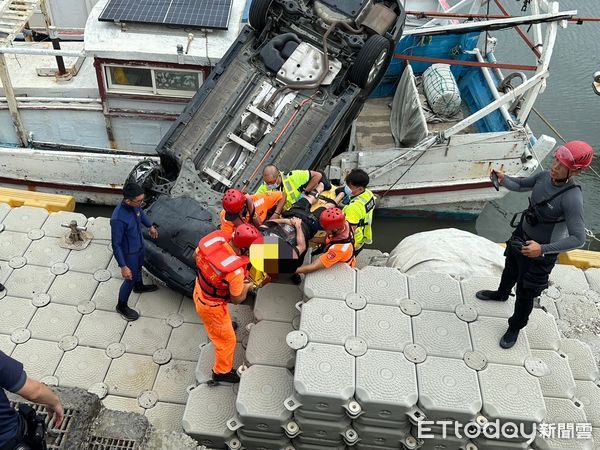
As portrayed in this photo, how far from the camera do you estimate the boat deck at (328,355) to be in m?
4.05

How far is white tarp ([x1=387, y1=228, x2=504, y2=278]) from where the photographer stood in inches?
209

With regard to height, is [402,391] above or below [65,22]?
above

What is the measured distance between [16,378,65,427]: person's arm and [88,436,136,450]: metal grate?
1.35 feet

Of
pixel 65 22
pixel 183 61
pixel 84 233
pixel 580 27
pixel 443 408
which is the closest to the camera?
pixel 443 408

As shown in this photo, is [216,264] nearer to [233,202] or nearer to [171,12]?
[233,202]

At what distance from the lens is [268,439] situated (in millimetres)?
4531

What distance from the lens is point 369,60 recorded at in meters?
6.59

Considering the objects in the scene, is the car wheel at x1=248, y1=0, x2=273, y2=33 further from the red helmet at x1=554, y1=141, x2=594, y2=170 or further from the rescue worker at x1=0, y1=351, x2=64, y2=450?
the rescue worker at x1=0, y1=351, x2=64, y2=450

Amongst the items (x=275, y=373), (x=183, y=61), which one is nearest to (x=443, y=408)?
(x=275, y=373)

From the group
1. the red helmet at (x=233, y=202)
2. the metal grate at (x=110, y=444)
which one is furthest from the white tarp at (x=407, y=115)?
the metal grate at (x=110, y=444)

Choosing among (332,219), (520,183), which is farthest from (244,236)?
(520,183)

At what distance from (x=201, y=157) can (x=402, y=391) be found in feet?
12.9

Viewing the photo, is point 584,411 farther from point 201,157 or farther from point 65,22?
point 65,22

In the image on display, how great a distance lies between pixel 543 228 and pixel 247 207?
97.6 inches
